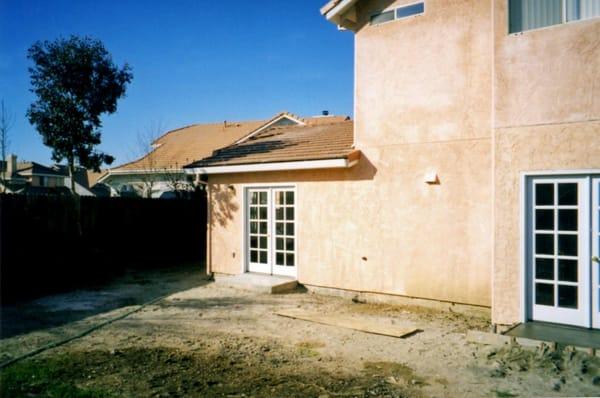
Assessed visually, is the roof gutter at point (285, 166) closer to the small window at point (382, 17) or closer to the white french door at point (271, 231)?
the white french door at point (271, 231)

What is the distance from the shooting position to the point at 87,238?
46.5 feet

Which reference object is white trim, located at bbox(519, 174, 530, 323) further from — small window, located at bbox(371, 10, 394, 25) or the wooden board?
small window, located at bbox(371, 10, 394, 25)

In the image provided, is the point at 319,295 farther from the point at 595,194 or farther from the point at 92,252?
the point at 92,252

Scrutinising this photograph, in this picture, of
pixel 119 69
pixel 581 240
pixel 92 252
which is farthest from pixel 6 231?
pixel 581 240

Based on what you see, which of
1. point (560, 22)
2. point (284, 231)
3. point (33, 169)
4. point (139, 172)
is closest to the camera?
point (560, 22)

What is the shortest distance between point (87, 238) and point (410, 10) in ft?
37.9

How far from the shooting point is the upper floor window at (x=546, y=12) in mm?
6719

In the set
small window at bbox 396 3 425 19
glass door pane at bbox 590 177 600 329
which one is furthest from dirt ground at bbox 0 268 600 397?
small window at bbox 396 3 425 19

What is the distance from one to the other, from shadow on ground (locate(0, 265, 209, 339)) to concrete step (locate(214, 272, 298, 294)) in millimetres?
1246

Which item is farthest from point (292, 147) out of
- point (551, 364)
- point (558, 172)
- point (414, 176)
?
point (551, 364)

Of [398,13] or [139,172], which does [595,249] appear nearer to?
[398,13]

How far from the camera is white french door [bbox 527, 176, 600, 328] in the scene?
6.61 metres

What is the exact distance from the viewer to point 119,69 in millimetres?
14031

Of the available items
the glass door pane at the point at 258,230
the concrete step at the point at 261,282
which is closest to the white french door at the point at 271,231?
the glass door pane at the point at 258,230
